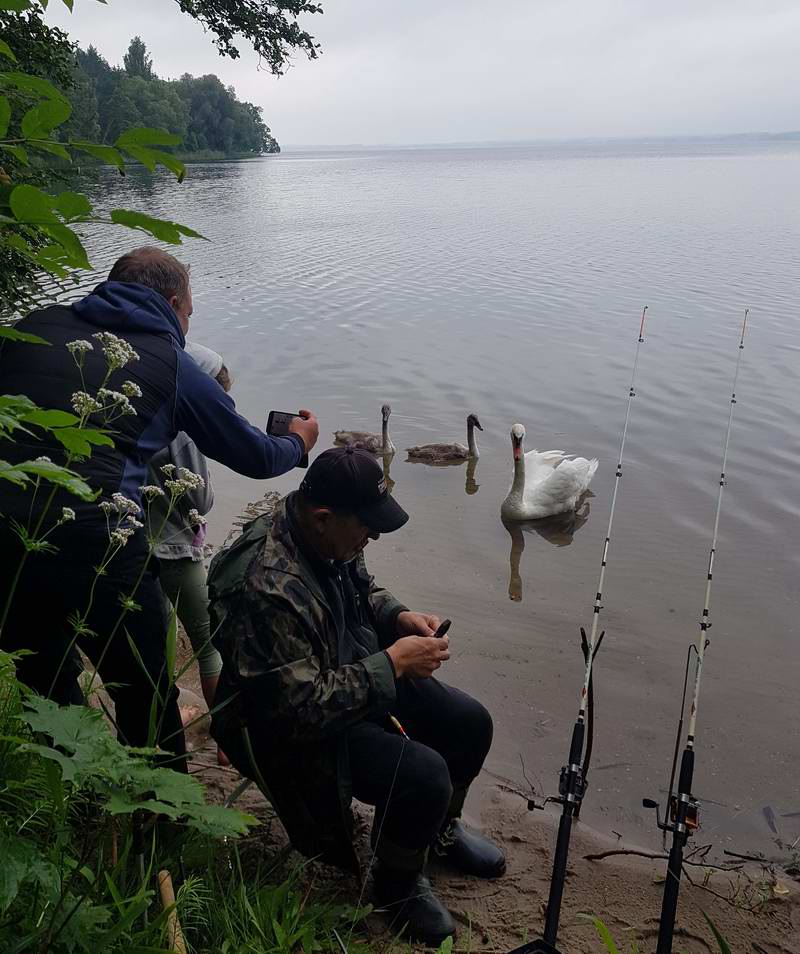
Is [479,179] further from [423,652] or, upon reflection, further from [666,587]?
[423,652]

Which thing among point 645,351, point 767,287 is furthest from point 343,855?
point 767,287

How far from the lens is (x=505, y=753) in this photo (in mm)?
4891

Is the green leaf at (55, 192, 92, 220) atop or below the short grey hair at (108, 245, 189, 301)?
atop

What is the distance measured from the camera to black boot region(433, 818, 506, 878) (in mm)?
3504

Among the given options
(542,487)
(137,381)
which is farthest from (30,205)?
(542,487)

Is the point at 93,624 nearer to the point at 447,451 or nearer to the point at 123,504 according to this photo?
the point at 123,504

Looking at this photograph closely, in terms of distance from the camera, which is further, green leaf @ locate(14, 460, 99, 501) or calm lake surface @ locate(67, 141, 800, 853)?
calm lake surface @ locate(67, 141, 800, 853)

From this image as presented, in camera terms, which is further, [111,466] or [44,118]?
[111,466]

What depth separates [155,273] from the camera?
10.5 ft

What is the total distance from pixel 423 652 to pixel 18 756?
4.38ft

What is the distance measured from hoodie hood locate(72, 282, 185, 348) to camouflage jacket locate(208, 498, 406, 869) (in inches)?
30.2

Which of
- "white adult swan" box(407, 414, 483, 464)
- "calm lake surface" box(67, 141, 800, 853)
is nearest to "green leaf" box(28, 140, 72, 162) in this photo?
"calm lake surface" box(67, 141, 800, 853)

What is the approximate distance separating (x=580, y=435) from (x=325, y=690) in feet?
28.9

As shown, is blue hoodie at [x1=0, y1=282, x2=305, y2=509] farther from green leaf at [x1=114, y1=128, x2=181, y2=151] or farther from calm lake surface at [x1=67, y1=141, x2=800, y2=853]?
calm lake surface at [x1=67, y1=141, x2=800, y2=853]
